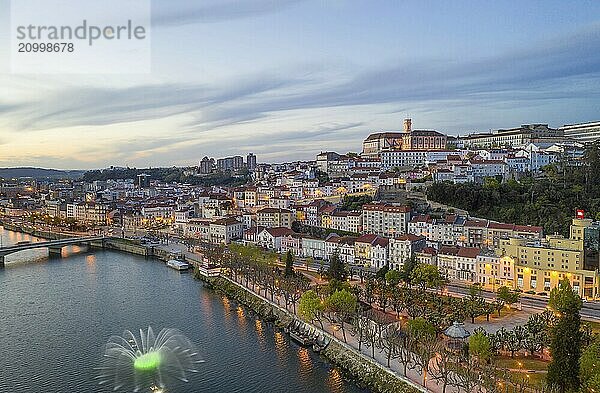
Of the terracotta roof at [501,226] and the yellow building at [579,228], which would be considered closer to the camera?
the yellow building at [579,228]

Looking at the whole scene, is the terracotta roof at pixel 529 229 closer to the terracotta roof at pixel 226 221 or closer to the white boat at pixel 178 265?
the white boat at pixel 178 265

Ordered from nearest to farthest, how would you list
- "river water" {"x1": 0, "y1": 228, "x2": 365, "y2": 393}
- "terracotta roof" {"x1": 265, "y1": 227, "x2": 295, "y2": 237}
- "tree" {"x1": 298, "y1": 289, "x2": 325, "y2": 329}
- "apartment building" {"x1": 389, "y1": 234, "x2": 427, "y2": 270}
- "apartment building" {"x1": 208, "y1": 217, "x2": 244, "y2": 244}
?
1. "river water" {"x1": 0, "y1": 228, "x2": 365, "y2": 393}
2. "tree" {"x1": 298, "y1": 289, "x2": 325, "y2": 329}
3. "apartment building" {"x1": 389, "y1": 234, "x2": 427, "y2": 270}
4. "terracotta roof" {"x1": 265, "y1": 227, "x2": 295, "y2": 237}
5. "apartment building" {"x1": 208, "y1": 217, "x2": 244, "y2": 244}

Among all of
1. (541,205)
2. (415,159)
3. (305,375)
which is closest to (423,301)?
(305,375)

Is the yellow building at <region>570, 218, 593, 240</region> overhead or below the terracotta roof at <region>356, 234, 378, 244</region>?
overhead

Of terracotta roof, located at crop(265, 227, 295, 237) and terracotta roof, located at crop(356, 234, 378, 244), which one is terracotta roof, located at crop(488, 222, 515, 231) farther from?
terracotta roof, located at crop(265, 227, 295, 237)

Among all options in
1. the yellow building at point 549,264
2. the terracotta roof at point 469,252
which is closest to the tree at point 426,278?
the terracotta roof at point 469,252

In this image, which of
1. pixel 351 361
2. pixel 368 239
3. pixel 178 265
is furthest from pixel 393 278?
pixel 178 265

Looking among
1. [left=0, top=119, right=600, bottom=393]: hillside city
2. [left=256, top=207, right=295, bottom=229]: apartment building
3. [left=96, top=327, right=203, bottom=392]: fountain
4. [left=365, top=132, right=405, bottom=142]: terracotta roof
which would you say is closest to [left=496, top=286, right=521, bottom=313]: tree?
[left=0, top=119, right=600, bottom=393]: hillside city
